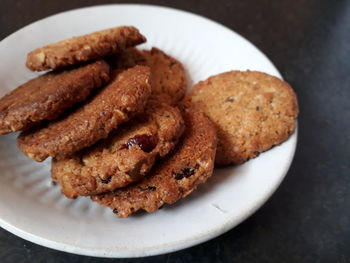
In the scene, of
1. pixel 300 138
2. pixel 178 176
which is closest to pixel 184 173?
pixel 178 176

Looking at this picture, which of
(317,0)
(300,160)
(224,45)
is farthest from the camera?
(317,0)

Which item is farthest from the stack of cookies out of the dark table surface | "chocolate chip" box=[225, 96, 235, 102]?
the dark table surface

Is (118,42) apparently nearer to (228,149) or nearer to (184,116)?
(184,116)

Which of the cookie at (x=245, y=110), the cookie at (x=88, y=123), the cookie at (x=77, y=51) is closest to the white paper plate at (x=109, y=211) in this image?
the cookie at (x=245, y=110)

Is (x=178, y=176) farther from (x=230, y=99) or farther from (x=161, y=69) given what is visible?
(x=161, y=69)

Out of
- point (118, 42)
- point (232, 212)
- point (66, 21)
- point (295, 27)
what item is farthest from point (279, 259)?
point (295, 27)
